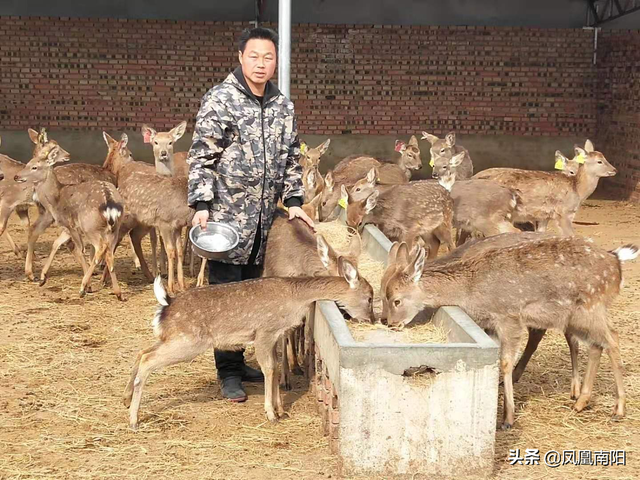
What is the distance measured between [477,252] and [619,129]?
1219 cm

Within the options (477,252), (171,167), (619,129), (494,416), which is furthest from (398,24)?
(494,416)

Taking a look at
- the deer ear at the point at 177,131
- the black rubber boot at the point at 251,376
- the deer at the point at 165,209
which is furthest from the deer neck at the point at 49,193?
the black rubber boot at the point at 251,376

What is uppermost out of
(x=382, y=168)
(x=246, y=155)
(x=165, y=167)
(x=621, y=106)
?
(x=246, y=155)

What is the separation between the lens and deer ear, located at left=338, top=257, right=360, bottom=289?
641 centimetres

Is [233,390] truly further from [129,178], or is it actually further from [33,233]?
[33,233]

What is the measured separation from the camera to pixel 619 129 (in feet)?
59.8

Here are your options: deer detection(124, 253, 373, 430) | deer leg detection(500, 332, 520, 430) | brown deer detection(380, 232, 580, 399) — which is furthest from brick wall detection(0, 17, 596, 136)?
deer leg detection(500, 332, 520, 430)

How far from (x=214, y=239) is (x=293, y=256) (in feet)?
3.30

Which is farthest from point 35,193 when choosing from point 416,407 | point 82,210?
point 416,407

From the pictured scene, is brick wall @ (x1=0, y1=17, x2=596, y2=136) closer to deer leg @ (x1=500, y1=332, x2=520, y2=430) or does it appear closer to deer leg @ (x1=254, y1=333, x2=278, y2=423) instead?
deer leg @ (x1=254, y1=333, x2=278, y2=423)

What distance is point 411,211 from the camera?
10.5m

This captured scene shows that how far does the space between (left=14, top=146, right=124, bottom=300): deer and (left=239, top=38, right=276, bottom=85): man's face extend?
13.0 feet

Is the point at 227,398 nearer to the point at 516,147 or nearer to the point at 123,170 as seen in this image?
the point at 123,170

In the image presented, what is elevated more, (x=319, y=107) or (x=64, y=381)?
(x=319, y=107)
